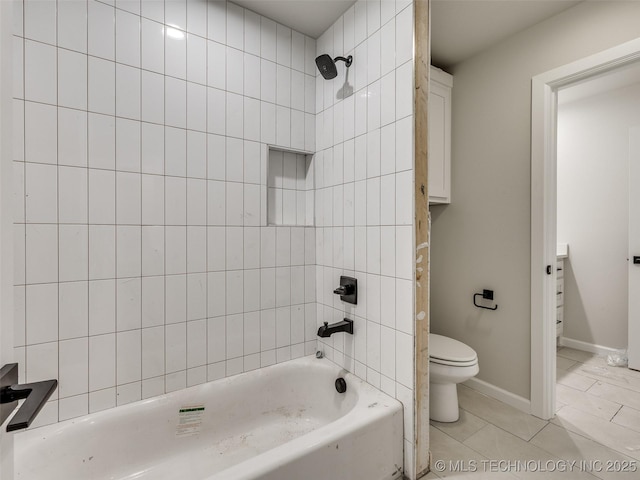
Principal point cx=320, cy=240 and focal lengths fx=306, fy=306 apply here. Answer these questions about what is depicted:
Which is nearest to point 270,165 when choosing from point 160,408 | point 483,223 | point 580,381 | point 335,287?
point 335,287

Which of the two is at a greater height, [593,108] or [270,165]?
[593,108]

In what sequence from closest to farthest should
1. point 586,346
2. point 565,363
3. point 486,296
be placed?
point 486,296, point 565,363, point 586,346

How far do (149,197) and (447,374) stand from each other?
6.30ft

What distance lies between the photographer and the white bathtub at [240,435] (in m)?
1.19

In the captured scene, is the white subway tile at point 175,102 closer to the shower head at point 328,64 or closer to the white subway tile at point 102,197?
the white subway tile at point 102,197

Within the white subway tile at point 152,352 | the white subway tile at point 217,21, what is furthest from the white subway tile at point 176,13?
the white subway tile at point 152,352

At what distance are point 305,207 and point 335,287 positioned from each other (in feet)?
1.95

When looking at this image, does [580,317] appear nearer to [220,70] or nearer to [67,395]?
[220,70]

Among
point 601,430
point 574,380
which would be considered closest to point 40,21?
point 601,430

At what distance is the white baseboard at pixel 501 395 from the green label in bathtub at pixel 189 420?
1.93 metres

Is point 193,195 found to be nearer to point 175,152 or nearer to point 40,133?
point 175,152

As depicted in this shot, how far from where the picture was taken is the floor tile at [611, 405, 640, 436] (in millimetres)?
1805

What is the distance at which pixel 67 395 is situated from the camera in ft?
4.41

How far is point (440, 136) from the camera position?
2.37m
